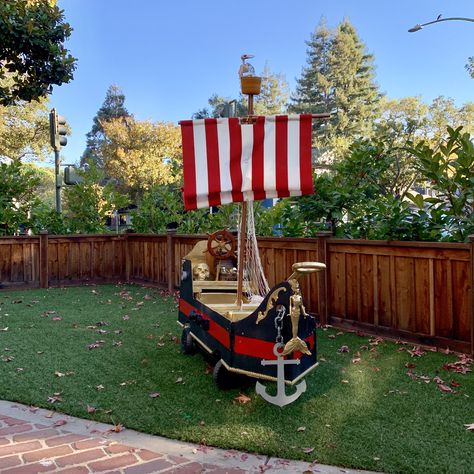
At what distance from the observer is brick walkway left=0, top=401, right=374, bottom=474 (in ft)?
8.84

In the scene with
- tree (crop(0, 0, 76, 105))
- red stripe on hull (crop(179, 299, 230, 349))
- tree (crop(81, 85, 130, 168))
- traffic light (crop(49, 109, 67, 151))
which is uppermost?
tree (crop(81, 85, 130, 168))

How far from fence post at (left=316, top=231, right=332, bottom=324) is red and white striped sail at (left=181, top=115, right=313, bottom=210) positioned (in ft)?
7.82

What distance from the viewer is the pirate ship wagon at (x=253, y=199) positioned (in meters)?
3.36

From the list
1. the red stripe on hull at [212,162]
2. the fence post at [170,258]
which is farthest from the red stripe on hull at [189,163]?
the fence post at [170,258]

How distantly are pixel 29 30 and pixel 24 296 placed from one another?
4863 mm

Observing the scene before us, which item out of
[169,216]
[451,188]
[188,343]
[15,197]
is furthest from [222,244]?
[15,197]

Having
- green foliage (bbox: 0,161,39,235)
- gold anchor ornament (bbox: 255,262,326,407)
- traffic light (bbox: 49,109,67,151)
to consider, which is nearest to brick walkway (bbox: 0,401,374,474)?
gold anchor ornament (bbox: 255,262,326,407)

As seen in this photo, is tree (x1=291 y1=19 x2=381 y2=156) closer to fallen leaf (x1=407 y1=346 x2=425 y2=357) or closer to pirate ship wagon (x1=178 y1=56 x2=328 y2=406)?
fallen leaf (x1=407 y1=346 x2=425 y2=357)

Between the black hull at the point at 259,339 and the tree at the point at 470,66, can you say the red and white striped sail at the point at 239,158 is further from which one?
the tree at the point at 470,66

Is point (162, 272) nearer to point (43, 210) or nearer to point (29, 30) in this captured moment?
point (43, 210)

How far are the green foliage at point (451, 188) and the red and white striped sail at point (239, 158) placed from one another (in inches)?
77.3

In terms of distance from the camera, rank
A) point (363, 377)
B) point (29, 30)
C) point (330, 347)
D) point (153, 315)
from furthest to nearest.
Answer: point (29, 30), point (153, 315), point (330, 347), point (363, 377)

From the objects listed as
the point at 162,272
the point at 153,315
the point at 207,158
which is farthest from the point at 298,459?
the point at 162,272

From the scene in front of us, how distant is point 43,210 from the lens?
11367 mm
